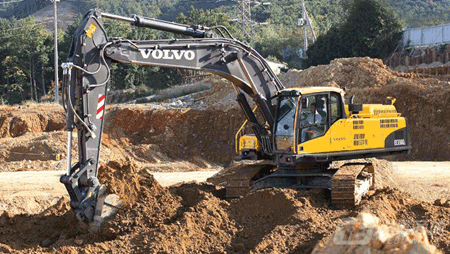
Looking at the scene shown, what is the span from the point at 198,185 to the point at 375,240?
26.4 ft

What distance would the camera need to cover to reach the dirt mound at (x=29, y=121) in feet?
110

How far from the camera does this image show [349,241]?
20.7ft

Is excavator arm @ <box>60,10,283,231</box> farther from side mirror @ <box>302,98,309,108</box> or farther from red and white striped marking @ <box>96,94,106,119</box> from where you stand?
side mirror @ <box>302,98,309,108</box>

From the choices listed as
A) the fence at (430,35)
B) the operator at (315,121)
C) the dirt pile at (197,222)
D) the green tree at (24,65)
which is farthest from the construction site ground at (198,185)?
the green tree at (24,65)

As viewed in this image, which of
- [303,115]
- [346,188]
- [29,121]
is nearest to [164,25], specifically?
[303,115]

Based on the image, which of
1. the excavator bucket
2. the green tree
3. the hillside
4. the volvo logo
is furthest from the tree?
the excavator bucket

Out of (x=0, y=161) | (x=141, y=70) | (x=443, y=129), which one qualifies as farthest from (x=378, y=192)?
(x=141, y=70)

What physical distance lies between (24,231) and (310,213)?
5014 mm

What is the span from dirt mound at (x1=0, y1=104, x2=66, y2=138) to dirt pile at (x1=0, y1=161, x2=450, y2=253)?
22548 millimetres

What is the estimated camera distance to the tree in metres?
42.9

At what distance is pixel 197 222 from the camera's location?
10.5m

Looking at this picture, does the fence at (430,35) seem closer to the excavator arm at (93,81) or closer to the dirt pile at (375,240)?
the excavator arm at (93,81)

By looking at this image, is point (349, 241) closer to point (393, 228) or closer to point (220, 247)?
point (393, 228)

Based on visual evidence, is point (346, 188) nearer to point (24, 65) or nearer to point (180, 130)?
point (180, 130)
